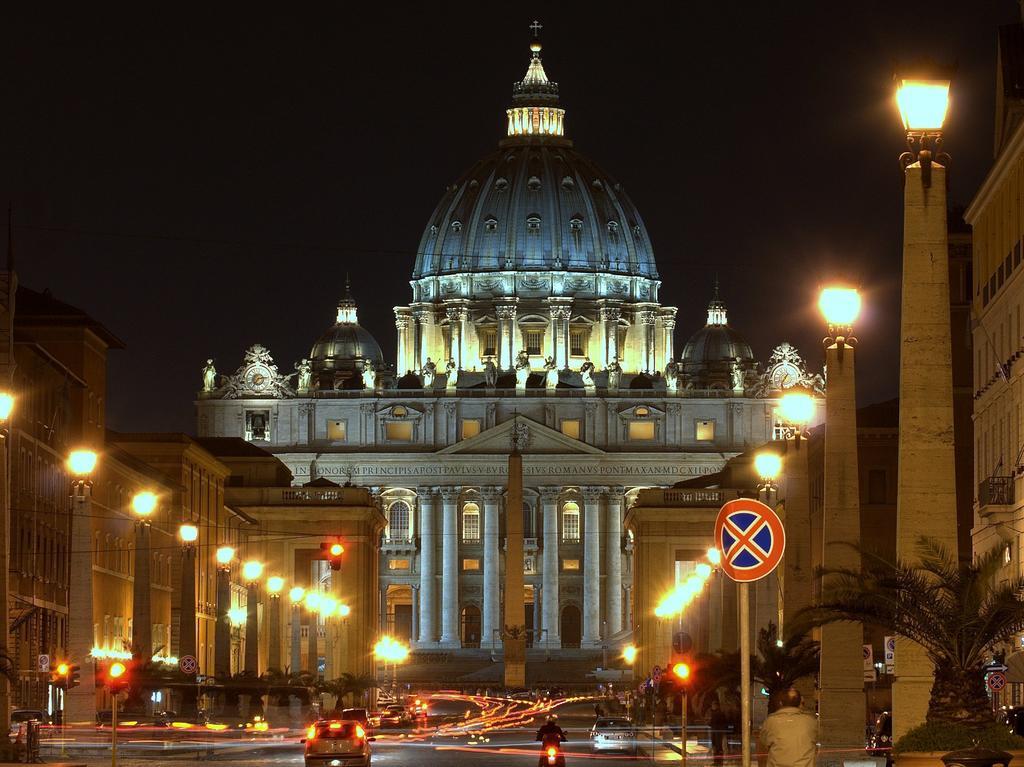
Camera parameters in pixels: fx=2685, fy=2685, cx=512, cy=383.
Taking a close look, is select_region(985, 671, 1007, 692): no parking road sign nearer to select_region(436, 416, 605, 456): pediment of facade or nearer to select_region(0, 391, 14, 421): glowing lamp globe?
select_region(0, 391, 14, 421): glowing lamp globe

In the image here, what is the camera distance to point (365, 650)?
13575 centimetres

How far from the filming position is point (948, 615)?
83.4ft

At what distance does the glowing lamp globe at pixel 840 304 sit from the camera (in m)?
29.6

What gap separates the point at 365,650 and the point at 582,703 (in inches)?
679

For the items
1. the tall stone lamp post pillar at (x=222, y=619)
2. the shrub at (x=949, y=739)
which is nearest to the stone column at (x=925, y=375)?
the shrub at (x=949, y=739)

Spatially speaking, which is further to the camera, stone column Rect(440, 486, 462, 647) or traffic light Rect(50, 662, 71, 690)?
stone column Rect(440, 486, 462, 647)

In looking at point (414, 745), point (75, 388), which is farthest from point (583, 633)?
point (414, 745)

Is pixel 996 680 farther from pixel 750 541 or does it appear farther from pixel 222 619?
pixel 222 619

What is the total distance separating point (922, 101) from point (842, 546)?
31.4 ft

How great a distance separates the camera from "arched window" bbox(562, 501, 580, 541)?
199000 millimetres

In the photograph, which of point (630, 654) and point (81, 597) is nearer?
point (81, 597)

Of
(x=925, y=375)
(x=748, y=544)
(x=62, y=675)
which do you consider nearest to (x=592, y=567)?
(x=62, y=675)

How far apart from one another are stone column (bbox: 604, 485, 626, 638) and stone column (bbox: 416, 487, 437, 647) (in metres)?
12.6

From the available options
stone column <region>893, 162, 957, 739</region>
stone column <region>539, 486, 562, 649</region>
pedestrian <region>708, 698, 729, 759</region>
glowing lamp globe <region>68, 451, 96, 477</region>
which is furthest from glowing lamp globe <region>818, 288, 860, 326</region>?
stone column <region>539, 486, 562, 649</region>
